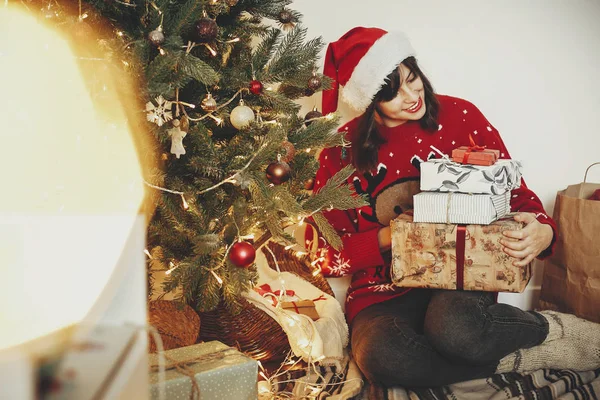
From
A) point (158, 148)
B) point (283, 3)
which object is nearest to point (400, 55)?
point (283, 3)

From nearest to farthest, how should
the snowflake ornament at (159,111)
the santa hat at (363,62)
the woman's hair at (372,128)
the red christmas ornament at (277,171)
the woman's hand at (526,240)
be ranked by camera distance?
the snowflake ornament at (159,111), the red christmas ornament at (277,171), the woman's hand at (526,240), the santa hat at (363,62), the woman's hair at (372,128)

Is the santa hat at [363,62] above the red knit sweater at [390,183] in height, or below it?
above

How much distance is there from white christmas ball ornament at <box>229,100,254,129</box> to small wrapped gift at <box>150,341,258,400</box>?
0.47m

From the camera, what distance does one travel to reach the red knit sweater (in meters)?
1.52

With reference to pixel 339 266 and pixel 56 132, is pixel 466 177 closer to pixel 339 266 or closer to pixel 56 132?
pixel 339 266

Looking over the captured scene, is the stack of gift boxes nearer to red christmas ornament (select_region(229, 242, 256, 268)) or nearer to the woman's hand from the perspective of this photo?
the woman's hand

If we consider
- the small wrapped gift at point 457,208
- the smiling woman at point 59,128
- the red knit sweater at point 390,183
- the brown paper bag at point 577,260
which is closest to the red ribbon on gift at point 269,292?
the red knit sweater at point 390,183

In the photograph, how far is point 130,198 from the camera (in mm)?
1028

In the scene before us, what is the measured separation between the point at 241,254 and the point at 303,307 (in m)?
0.48

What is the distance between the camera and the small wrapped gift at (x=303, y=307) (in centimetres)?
148

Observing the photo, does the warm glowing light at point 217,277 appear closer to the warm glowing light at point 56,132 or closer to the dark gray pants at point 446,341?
the warm glowing light at point 56,132

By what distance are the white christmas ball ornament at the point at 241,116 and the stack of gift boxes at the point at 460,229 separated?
458mm

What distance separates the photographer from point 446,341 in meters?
1.28

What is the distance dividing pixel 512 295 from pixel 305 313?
0.95m
